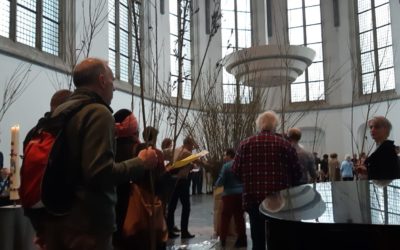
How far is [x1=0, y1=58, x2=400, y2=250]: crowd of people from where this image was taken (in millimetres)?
1955

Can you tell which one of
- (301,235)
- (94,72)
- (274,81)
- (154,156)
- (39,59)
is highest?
(39,59)

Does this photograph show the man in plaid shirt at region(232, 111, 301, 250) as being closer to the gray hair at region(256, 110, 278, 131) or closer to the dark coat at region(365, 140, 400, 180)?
the gray hair at region(256, 110, 278, 131)

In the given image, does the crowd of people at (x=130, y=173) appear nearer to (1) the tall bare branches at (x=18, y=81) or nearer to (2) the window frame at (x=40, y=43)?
(1) the tall bare branches at (x=18, y=81)

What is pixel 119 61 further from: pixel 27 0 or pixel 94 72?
pixel 94 72

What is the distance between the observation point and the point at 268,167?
416 centimetres

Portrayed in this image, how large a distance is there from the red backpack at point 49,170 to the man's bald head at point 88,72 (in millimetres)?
140

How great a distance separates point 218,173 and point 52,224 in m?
4.53

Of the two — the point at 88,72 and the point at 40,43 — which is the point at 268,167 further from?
the point at 40,43

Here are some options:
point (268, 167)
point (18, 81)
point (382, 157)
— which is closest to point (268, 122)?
point (268, 167)

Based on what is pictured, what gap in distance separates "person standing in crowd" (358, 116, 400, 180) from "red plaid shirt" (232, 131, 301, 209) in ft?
2.19

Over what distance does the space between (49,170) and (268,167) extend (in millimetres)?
2551

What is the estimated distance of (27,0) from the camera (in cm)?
1226

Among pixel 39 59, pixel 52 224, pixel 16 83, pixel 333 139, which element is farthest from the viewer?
pixel 333 139

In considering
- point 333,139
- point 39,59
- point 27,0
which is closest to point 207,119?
point 39,59
